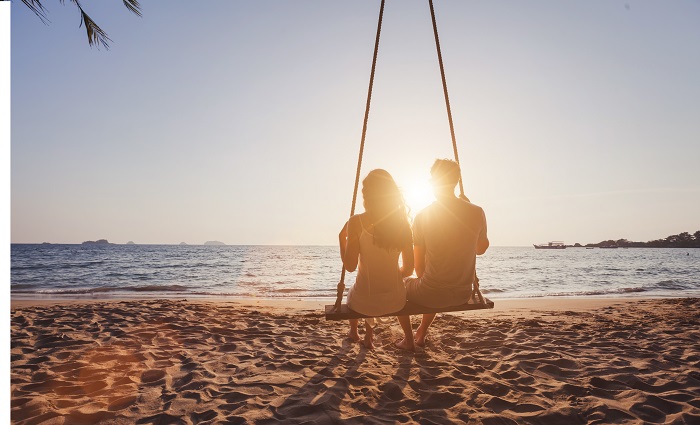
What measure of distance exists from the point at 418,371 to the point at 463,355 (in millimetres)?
749

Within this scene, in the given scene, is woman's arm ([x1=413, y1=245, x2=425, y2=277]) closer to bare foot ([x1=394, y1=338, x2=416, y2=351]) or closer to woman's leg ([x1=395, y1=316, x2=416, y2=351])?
woman's leg ([x1=395, y1=316, x2=416, y2=351])

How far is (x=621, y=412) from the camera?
8.80ft

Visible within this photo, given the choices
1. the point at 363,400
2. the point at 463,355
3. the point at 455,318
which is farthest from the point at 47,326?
the point at 455,318

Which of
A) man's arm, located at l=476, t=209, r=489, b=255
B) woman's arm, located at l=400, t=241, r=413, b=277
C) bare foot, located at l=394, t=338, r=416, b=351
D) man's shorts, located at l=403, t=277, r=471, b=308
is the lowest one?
bare foot, located at l=394, t=338, r=416, b=351

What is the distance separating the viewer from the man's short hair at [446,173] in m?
3.72

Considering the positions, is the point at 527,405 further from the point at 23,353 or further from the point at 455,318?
the point at 23,353

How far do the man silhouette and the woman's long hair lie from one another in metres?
0.23

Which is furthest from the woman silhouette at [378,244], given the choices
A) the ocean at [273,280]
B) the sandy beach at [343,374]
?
the ocean at [273,280]

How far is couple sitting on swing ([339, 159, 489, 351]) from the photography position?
3.59 metres

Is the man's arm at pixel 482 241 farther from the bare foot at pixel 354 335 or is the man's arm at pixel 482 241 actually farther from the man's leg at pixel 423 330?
the bare foot at pixel 354 335

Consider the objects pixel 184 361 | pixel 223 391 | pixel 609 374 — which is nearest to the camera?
pixel 223 391

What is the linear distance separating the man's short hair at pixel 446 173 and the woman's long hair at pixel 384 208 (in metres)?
0.41

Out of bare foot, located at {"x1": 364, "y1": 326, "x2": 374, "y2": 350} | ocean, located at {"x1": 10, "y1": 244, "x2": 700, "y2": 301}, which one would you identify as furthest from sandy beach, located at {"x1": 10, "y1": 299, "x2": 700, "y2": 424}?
ocean, located at {"x1": 10, "y1": 244, "x2": 700, "y2": 301}

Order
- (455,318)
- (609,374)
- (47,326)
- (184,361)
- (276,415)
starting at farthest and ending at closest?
1. (455,318)
2. (47,326)
3. (184,361)
4. (609,374)
5. (276,415)
